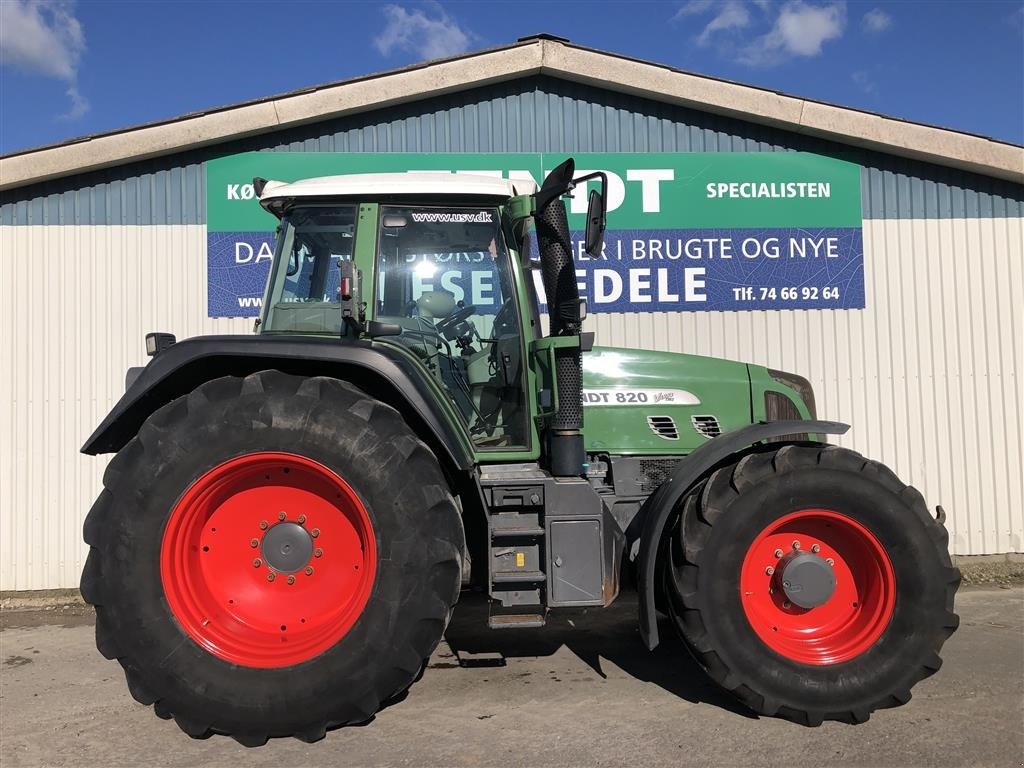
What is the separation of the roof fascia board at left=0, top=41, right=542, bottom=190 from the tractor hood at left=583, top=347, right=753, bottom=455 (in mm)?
3367

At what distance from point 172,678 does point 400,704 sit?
112cm

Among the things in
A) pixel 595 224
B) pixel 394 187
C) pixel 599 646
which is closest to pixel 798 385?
pixel 595 224

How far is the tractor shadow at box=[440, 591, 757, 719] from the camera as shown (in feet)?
11.8

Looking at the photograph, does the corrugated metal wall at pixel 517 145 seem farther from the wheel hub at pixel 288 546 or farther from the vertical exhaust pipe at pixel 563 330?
the wheel hub at pixel 288 546

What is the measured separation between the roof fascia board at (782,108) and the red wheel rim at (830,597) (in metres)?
4.33

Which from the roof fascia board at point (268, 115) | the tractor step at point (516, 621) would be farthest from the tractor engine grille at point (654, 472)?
the roof fascia board at point (268, 115)

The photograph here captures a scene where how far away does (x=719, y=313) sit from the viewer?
6.34 meters

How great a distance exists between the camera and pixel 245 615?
10.0ft

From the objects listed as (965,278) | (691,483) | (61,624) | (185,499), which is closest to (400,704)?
(185,499)

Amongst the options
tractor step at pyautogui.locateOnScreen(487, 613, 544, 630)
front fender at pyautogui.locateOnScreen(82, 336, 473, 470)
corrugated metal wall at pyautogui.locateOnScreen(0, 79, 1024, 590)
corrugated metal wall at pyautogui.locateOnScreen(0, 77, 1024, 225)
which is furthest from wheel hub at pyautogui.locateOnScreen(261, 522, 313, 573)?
corrugated metal wall at pyautogui.locateOnScreen(0, 77, 1024, 225)

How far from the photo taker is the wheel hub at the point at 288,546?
304cm

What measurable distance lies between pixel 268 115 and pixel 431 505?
180 inches

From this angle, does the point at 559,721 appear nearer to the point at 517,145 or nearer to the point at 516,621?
the point at 516,621

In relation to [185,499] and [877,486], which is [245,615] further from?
[877,486]
